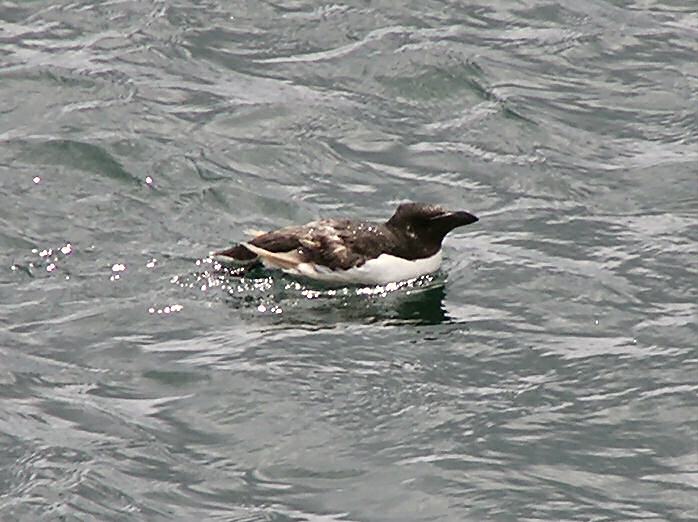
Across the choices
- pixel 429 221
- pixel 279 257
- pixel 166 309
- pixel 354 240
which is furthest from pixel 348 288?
pixel 166 309

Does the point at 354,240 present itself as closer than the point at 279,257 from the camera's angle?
No

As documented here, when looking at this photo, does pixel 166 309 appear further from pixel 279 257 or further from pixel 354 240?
pixel 354 240

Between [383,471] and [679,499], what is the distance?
71.4 inches

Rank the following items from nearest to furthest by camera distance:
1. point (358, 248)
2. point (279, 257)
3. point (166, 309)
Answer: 1. point (166, 309)
2. point (279, 257)
3. point (358, 248)

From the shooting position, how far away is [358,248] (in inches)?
634

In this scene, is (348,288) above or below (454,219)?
below

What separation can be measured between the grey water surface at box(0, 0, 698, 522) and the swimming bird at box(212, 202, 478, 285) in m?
0.16

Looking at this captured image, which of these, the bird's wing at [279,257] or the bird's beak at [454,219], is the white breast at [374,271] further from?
the bird's beak at [454,219]

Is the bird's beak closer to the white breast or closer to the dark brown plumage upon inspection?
the dark brown plumage

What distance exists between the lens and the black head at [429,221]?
1628 cm

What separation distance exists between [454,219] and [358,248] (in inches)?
30.9

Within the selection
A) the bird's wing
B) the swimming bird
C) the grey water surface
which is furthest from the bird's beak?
the bird's wing

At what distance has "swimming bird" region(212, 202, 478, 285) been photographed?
52.5 ft

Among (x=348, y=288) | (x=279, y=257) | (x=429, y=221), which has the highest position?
(x=429, y=221)
